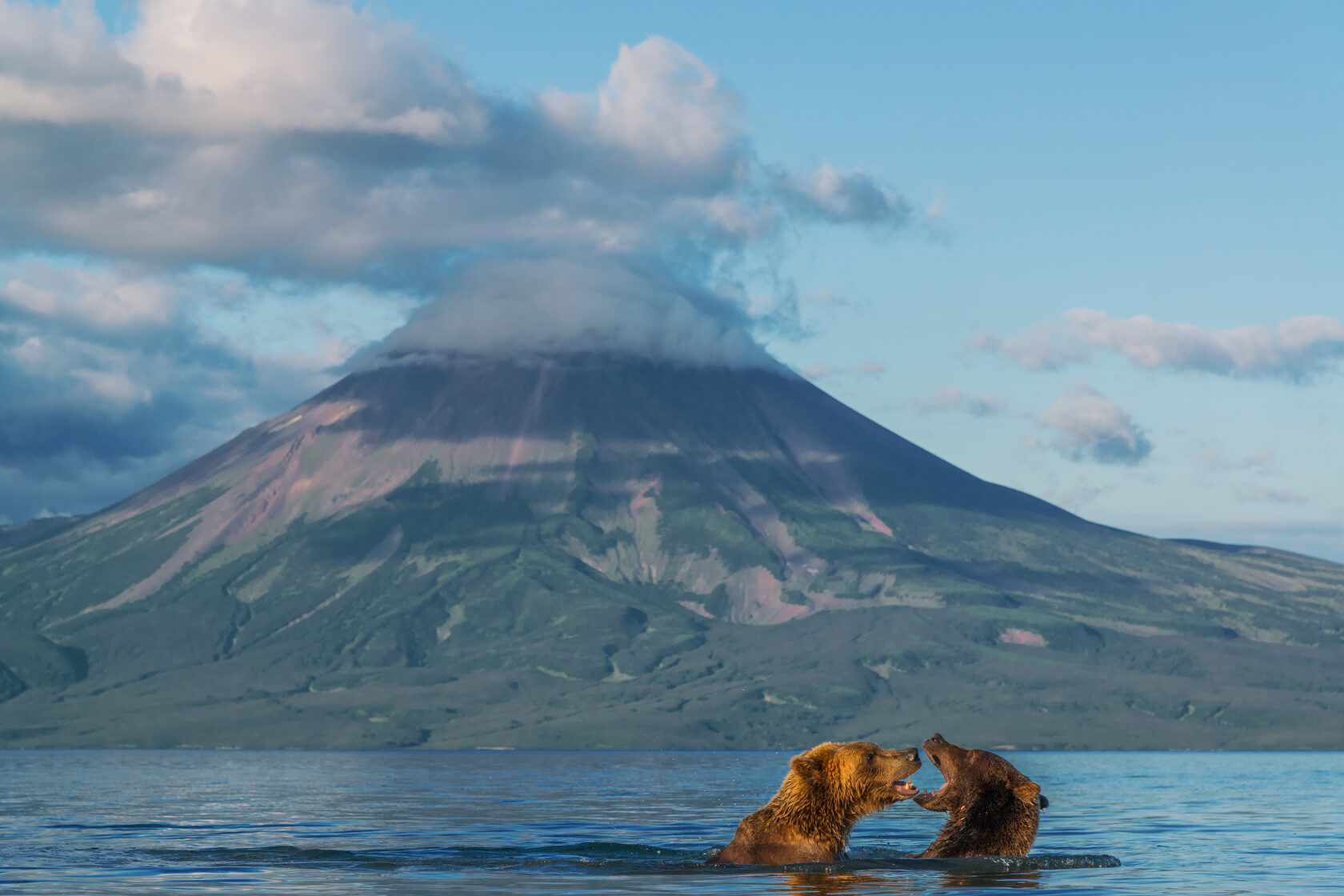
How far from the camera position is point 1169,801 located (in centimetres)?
8725

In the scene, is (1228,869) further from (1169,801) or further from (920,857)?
(1169,801)

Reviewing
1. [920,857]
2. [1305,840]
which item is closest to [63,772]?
[1305,840]

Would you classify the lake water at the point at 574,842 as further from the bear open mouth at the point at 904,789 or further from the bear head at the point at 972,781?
the bear open mouth at the point at 904,789

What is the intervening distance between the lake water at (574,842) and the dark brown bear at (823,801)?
48 centimetres

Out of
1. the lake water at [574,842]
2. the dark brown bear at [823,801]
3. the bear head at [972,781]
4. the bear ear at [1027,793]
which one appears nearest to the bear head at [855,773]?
A: the dark brown bear at [823,801]

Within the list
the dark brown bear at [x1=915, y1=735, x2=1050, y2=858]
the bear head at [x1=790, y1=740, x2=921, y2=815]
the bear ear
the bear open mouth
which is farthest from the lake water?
the bear open mouth

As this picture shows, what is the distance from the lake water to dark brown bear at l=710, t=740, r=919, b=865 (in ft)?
1.58

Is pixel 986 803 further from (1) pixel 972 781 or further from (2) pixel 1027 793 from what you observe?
(2) pixel 1027 793

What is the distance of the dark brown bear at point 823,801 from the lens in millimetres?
26406

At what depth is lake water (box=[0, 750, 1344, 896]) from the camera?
98.9 ft

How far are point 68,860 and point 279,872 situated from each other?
7267 millimetres

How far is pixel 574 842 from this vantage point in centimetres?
4719

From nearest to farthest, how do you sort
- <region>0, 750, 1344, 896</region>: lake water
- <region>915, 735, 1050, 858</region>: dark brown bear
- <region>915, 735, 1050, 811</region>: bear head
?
<region>915, 735, 1050, 811</region>: bear head < <region>915, 735, 1050, 858</region>: dark brown bear < <region>0, 750, 1344, 896</region>: lake water

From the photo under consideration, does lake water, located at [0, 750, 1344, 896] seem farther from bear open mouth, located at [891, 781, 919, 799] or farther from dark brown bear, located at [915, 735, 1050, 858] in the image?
bear open mouth, located at [891, 781, 919, 799]
